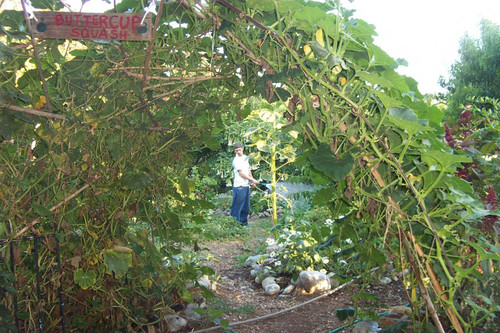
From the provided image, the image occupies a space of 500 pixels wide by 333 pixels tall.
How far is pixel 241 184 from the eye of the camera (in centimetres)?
752

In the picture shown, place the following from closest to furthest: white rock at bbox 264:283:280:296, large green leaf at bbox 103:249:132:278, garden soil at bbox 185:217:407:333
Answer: large green leaf at bbox 103:249:132:278 < garden soil at bbox 185:217:407:333 < white rock at bbox 264:283:280:296

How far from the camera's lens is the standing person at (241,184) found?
737cm

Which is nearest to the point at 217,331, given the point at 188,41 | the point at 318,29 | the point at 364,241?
the point at 364,241

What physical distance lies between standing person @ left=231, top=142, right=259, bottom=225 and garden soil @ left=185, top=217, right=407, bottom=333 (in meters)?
2.81

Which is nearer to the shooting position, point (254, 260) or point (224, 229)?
point (254, 260)

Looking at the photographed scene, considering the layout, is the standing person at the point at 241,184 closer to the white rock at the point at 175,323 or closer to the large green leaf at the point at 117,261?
the white rock at the point at 175,323

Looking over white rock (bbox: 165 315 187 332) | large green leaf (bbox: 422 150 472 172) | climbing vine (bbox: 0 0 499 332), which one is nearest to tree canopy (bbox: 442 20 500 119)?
white rock (bbox: 165 315 187 332)

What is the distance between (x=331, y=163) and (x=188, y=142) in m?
0.95

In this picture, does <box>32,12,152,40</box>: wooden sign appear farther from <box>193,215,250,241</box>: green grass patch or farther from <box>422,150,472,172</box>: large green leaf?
<box>193,215,250,241</box>: green grass patch

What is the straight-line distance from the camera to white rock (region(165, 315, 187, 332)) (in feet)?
9.22

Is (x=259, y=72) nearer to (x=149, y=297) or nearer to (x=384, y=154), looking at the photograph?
(x=384, y=154)

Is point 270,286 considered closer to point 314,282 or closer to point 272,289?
point 272,289

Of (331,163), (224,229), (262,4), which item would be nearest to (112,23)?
(262,4)

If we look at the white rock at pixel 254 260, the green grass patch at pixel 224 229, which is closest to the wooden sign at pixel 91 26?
the white rock at pixel 254 260
